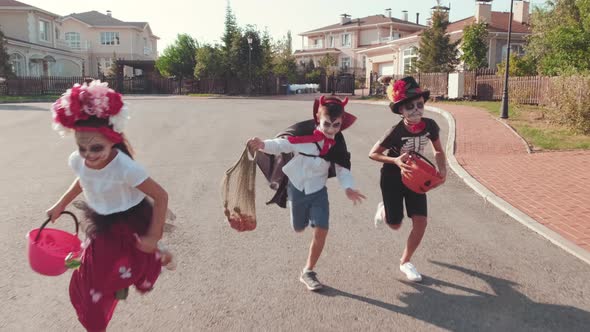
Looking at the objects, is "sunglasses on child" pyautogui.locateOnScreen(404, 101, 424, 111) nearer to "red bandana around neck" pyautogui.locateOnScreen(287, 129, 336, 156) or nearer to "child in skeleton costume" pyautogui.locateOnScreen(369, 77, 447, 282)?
"child in skeleton costume" pyautogui.locateOnScreen(369, 77, 447, 282)

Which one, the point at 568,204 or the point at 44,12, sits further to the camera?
the point at 44,12

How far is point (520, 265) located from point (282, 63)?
4522 cm

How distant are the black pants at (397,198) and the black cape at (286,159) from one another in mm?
519

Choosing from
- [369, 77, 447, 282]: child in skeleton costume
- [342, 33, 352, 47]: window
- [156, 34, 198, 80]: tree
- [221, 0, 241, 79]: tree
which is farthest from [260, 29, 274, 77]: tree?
[369, 77, 447, 282]: child in skeleton costume

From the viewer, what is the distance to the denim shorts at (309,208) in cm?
400

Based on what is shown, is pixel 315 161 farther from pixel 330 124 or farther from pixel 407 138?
pixel 407 138

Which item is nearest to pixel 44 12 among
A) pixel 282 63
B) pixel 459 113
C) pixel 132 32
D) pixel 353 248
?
pixel 132 32

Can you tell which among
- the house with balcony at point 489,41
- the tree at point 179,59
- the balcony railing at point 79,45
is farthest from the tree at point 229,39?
the balcony railing at point 79,45

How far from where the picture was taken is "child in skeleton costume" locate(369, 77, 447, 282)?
4180 millimetres

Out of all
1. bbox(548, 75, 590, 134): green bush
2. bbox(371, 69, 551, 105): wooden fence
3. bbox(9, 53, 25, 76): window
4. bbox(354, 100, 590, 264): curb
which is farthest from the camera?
bbox(9, 53, 25, 76): window

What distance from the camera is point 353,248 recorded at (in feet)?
16.8

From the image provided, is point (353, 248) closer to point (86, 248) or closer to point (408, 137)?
point (408, 137)

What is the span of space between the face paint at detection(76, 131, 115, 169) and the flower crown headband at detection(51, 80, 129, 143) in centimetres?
3

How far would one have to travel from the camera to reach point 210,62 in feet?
136
